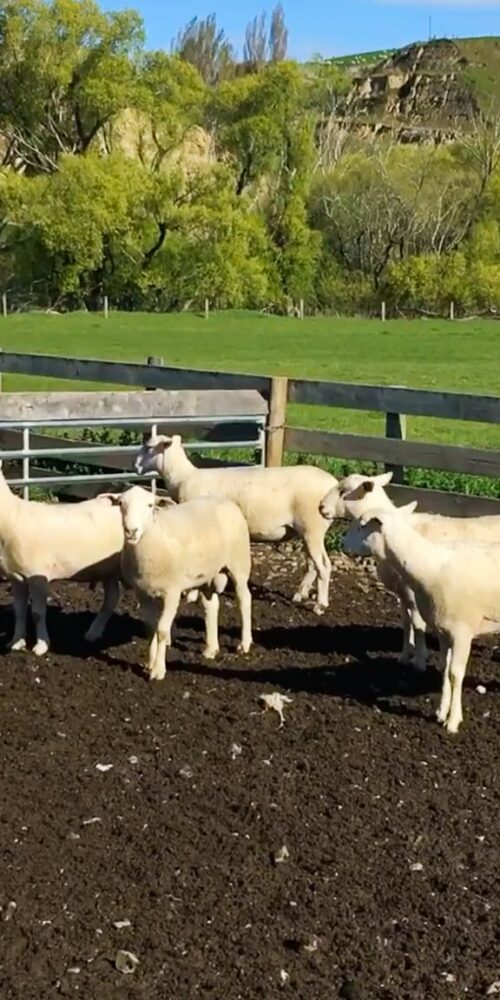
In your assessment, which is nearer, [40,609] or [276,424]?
Result: [40,609]

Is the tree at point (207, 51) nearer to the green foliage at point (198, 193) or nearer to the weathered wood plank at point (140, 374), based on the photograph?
the green foliage at point (198, 193)

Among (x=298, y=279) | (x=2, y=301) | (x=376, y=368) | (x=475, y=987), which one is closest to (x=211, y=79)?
(x=298, y=279)

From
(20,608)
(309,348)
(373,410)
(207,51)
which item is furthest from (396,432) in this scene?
(207,51)

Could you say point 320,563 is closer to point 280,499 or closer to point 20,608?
point 280,499

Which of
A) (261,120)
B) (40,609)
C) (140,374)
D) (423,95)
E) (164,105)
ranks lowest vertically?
(40,609)

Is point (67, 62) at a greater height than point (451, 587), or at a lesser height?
greater

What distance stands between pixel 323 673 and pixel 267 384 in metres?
4.74

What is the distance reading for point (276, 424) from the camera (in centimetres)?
1179

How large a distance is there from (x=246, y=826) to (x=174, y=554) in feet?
7.40

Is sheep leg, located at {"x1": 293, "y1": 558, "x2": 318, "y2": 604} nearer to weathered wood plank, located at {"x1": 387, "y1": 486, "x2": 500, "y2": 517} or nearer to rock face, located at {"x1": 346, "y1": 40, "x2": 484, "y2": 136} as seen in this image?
weathered wood plank, located at {"x1": 387, "y1": 486, "x2": 500, "y2": 517}

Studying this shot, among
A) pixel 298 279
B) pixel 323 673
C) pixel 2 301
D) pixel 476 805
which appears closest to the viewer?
pixel 476 805

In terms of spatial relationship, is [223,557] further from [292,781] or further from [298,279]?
[298,279]

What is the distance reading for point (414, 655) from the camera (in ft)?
25.8

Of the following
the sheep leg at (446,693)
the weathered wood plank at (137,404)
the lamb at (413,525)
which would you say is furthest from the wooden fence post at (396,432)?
the sheep leg at (446,693)
